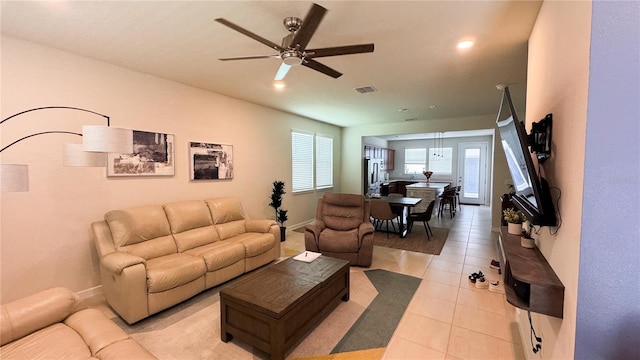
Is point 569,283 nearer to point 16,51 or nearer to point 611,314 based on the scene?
point 611,314

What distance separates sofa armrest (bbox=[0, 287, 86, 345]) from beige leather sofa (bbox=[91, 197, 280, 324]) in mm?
621

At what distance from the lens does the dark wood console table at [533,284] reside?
128cm

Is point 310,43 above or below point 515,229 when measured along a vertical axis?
above

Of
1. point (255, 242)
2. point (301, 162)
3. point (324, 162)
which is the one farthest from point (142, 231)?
point (324, 162)

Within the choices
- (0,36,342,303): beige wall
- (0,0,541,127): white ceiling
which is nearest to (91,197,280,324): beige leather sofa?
(0,36,342,303): beige wall

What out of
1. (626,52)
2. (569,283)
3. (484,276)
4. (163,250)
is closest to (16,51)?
(163,250)

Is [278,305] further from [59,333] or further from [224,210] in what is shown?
[224,210]

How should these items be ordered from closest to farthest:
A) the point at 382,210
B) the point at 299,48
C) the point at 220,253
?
the point at 299,48
the point at 220,253
the point at 382,210

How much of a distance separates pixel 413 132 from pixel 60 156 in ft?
21.7

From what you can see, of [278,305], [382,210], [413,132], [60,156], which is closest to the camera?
[278,305]

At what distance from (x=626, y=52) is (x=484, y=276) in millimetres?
3102

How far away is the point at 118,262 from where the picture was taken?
7.88 ft

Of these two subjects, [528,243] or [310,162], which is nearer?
[528,243]

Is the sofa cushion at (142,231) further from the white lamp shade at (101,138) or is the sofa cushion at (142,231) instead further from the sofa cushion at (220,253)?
the white lamp shade at (101,138)
